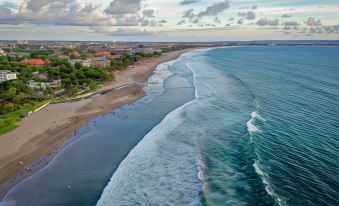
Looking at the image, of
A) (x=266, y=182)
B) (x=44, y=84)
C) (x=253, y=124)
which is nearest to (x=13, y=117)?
(x=44, y=84)

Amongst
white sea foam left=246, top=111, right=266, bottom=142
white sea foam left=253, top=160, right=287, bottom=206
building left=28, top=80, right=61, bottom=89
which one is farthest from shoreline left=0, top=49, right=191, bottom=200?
white sea foam left=246, top=111, right=266, bottom=142

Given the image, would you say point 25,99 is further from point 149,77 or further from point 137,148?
point 149,77

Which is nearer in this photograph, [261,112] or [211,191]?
[211,191]

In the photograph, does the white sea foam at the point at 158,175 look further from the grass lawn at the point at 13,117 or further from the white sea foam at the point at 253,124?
the grass lawn at the point at 13,117

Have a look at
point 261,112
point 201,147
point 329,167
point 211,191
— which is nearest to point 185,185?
point 211,191

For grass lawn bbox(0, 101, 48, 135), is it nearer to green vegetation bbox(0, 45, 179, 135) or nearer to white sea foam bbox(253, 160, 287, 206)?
green vegetation bbox(0, 45, 179, 135)

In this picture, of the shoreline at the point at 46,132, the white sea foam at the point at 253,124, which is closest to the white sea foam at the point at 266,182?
the white sea foam at the point at 253,124
